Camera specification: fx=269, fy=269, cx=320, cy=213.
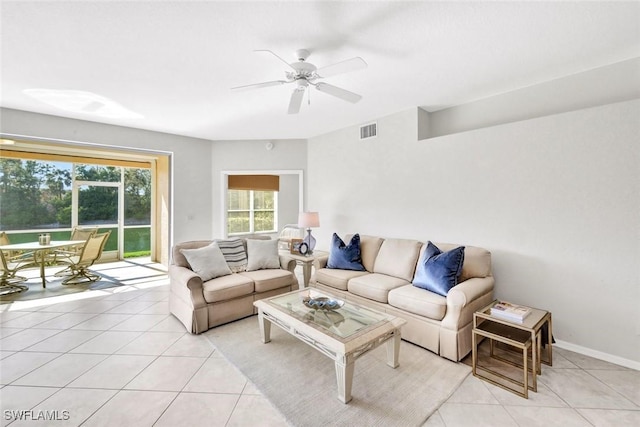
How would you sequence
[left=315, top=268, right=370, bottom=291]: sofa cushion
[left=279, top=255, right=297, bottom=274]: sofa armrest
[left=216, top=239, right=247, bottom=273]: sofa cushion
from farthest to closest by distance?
[left=279, top=255, right=297, bottom=274]: sofa armrest, [left=216, top=239, right=247, bottom=273]: sofa cushion, [left=315, top=268, right=370, bottom=291]: sofa cushion

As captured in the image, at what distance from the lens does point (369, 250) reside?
151 inches

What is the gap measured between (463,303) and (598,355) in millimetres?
1377

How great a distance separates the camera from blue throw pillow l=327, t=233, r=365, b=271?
373cm

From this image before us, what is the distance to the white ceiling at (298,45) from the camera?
6.08 feet

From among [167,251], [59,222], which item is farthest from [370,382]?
[59,222]

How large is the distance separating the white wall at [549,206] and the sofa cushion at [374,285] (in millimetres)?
875

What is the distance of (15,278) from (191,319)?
4286 millimetres

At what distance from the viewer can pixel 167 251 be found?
18.2 ft

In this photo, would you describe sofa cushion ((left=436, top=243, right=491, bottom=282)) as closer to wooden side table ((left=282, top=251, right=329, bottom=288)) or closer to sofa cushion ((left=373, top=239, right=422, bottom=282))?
sofa cushion ((left=373, top=239, right=422, bottom=282))

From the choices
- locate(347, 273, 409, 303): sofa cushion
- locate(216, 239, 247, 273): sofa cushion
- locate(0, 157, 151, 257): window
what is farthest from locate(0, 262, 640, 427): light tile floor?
locate(0, 157, 151, 257): window

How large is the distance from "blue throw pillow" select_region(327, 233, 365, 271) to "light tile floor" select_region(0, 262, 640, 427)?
71.7 inches

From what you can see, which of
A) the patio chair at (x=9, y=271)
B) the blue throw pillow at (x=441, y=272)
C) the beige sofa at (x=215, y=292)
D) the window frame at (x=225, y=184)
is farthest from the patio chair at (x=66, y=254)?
the blue throw pillow at (x=441, y=272)

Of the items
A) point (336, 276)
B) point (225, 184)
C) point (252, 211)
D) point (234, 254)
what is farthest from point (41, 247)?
point (336, 276)

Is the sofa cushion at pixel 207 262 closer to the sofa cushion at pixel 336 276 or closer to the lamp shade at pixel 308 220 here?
the sofa cushion at pixel 336 276
